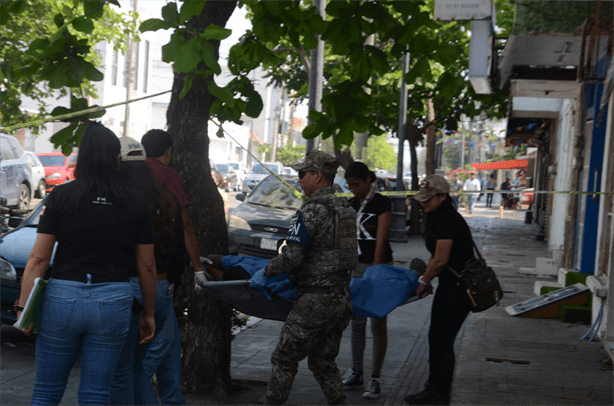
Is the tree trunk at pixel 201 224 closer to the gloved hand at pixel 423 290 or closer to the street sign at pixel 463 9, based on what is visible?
the gloved hand at pixel 423 290

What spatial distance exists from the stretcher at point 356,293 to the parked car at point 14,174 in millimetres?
14996

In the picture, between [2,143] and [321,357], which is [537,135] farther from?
[321,357]

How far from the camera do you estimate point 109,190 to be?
12.5ft

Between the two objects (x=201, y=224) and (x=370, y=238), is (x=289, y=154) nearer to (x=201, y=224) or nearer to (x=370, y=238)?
(x=370, y=238)

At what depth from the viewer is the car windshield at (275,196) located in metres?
14.3

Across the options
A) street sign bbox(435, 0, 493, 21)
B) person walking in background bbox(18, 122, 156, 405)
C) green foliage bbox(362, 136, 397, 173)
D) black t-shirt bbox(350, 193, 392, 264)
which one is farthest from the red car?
green foliage bbox(362, 136, 397, 173)

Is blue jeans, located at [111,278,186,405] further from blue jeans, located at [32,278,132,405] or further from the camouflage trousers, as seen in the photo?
the camouflage trousers

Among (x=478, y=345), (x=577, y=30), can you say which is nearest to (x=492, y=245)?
(x=577, y=30)

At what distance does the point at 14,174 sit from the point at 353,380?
1553cm

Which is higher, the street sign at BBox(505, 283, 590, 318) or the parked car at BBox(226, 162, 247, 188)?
the parked car at BBox(226, 162, 247, 188)

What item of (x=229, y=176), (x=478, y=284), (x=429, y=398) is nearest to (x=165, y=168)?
(x=478, y=284)

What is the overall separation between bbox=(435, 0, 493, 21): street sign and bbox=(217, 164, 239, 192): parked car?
32712 mm

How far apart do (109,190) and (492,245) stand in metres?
18.2

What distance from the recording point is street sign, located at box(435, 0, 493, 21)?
385 inches
